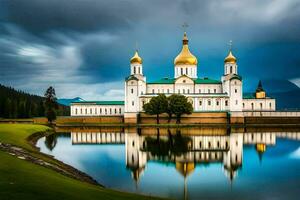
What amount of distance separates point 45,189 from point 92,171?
13.0 metres

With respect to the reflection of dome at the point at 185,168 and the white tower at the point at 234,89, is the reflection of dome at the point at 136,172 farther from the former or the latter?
the white tower at the point at 234,89

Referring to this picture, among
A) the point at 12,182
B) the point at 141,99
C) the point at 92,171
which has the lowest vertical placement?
the point at 92,171

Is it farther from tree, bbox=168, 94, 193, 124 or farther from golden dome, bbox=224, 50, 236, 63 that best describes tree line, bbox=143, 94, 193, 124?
golden dome, bbox=224, 50, 236, 63

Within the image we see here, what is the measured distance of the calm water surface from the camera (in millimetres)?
19000

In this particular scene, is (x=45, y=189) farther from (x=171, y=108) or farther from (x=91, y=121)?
(x=91, y=121)

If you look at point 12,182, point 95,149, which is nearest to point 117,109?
point 95,149

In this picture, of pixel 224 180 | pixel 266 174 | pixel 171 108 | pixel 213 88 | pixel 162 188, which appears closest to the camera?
pixel 162 188

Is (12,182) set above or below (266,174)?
above

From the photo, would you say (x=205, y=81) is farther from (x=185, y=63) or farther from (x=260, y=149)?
(x=260, y=149)

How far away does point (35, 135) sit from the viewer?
4959 centimetres

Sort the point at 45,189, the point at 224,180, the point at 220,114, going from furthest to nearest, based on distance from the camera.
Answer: the point at 220,114 < the point at 224,180 < the point at 45,189

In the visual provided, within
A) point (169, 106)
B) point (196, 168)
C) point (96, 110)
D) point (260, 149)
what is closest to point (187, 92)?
point (169, 106)

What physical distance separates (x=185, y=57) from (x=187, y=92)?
9776 mm

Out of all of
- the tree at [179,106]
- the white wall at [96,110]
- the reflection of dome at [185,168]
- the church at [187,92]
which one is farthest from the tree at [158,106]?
the reflection of dome at [185,168]
